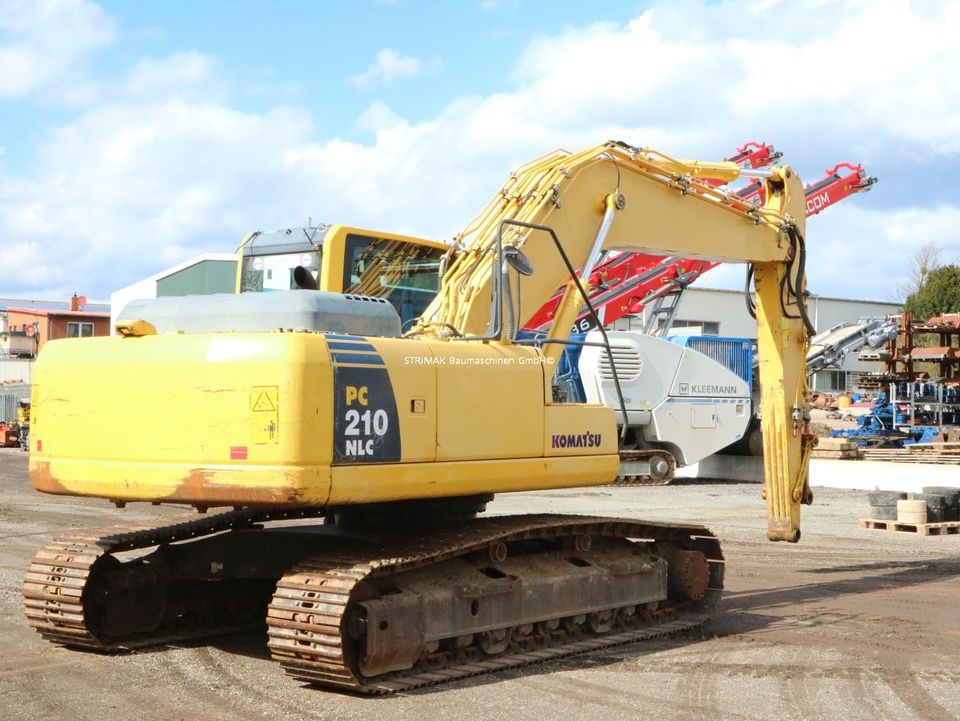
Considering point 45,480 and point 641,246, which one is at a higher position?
point 641,246

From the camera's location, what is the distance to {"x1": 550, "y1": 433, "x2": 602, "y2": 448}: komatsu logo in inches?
328

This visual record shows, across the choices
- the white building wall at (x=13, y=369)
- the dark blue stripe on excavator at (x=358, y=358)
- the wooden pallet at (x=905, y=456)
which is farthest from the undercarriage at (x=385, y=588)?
the white building wall at (x=13, y=369)

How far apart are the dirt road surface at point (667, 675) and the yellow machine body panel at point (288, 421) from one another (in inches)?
45.6

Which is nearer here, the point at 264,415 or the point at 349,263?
the point at 264,415

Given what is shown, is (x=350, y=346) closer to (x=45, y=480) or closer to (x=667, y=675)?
(x=45, y=480)

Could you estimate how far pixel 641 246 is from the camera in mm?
10289

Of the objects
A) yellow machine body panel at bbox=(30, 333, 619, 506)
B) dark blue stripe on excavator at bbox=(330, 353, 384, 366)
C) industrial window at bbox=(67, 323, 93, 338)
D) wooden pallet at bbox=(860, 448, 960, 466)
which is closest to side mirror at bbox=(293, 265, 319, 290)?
yellow machine body panel at bbox=(30, 333, 619, 506)

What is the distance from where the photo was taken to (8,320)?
212 feet

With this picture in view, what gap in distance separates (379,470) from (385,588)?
800 mm

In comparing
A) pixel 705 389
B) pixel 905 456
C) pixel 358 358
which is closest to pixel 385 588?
pixel 358 358

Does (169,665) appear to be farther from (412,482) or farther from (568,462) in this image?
(568,462)

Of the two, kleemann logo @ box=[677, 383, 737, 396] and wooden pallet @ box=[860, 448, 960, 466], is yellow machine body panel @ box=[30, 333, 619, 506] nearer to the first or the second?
kleemann logo @ box=[677, 383, 737, 396]

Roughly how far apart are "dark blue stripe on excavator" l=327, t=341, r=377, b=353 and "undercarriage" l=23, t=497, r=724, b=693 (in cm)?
127

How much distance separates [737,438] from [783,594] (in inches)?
551
